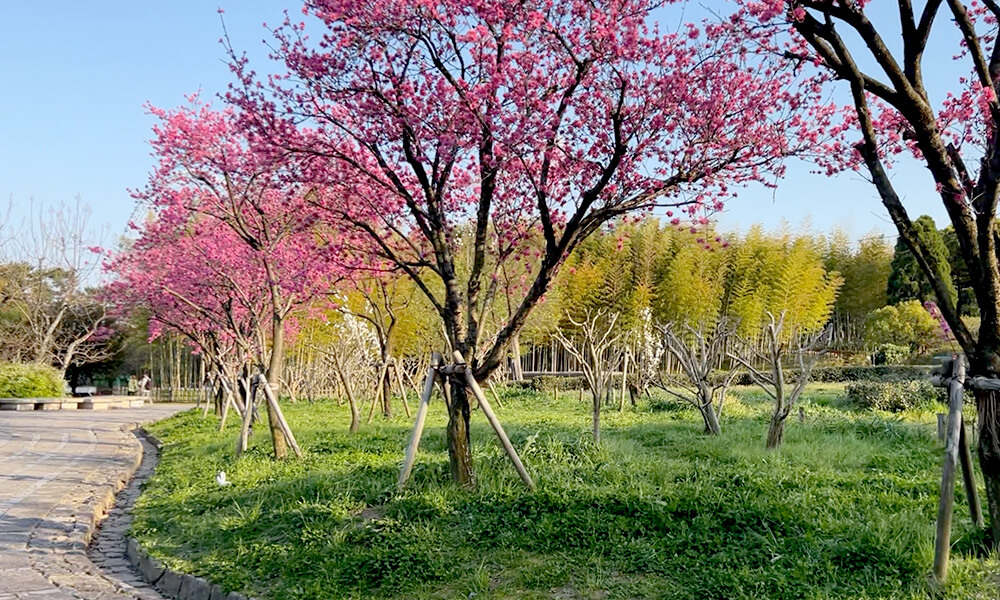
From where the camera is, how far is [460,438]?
5797mm

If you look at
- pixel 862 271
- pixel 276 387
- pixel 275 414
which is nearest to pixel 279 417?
pixel 275 414

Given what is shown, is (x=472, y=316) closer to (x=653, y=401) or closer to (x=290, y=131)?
(x=290, y=131)

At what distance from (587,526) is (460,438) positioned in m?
1.47

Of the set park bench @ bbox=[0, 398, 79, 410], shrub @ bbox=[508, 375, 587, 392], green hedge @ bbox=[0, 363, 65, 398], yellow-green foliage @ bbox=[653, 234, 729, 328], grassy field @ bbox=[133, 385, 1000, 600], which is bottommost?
grassy field @ bbox=[133, 385, 1000, 600]

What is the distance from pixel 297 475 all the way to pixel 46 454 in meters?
7.06

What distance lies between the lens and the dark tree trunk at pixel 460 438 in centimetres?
573

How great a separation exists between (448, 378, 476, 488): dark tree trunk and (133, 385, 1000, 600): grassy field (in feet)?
0.39

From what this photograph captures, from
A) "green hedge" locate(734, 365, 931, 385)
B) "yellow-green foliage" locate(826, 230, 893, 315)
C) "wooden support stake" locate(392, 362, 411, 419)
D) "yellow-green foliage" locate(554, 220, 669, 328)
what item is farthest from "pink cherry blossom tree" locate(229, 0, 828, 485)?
"yellow-green foliage" locate(826, 230, 893, 315)

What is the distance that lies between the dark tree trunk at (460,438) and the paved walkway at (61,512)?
7.03 ft

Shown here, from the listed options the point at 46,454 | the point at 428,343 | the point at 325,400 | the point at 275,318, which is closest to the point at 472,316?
the point at 275,318

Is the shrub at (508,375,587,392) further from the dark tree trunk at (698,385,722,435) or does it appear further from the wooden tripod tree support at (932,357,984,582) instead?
the wooden tripod tree support at (932,357,984,582)

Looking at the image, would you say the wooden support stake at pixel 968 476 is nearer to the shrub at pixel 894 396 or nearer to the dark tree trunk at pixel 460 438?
the dark tree trunk at pixel 460 438

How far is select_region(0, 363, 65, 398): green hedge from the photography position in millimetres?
24000

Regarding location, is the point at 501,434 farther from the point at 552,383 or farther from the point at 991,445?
the point at 552,383
